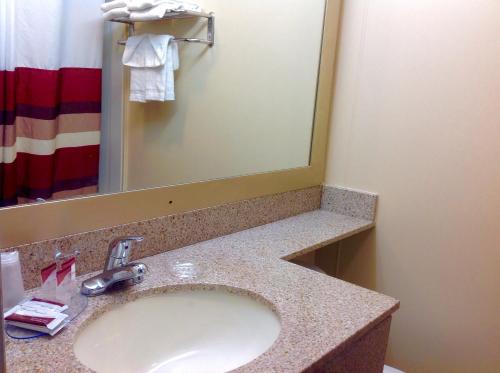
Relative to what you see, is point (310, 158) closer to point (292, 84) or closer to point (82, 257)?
point (292, 84)

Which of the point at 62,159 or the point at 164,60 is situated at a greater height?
the point at 164,60

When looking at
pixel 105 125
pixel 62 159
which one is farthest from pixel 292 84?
pixel 62 159

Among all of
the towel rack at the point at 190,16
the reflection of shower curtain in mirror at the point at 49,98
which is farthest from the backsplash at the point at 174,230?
the towel rack at the point at 190,16

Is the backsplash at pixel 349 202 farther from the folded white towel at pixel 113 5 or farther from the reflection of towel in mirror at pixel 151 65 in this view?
the folded white towel at pixel 113 5

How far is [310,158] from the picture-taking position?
65.2 inches

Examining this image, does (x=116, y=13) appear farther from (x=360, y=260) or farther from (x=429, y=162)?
(x=360, y=260)

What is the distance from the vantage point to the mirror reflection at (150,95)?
1.02 metres

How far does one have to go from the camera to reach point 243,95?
161 centimetres

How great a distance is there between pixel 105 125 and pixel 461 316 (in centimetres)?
126

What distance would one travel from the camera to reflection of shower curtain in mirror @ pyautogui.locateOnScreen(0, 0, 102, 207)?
99 centimetres

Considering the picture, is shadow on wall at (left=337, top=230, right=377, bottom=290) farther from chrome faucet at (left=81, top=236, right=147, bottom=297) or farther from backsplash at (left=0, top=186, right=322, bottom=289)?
chrome faucet at (left=81, top=236, right=147, bottom=297)

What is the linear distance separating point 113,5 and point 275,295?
876 mm

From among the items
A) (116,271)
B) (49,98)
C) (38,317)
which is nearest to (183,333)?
(116,271)

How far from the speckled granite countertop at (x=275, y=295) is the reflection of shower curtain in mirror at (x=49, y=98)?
1.00 feet
